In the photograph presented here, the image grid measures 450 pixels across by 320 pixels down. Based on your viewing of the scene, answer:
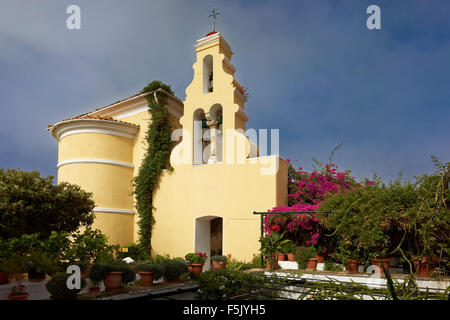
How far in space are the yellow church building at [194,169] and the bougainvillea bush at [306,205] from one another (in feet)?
2.30

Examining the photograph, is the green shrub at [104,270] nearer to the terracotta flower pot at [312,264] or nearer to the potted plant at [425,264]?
the terracotta flower pot at [312,264]

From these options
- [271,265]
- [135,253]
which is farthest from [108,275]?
[135,253]

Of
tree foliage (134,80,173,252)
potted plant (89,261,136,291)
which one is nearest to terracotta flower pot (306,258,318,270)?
potted plant (89,261,136,291)

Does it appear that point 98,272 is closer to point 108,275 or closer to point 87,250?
point 108,275

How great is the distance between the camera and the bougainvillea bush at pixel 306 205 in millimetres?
10406

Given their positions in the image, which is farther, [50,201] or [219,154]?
[219,154]

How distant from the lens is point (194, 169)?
13195 millimetres

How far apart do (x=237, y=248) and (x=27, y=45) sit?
8.80 meters

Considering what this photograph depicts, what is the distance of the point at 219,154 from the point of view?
1362 cm

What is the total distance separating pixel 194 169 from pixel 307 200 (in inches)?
179

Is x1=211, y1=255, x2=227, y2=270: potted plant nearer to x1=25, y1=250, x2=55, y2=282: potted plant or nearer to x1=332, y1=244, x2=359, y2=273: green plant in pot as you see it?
x1=332, y1=244, x2=359, y2=273: green plant in pot
